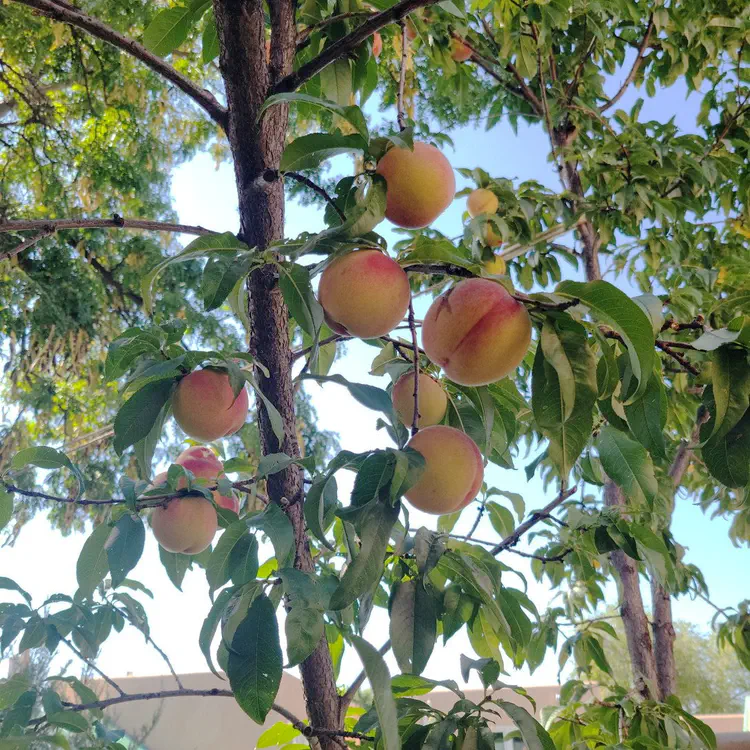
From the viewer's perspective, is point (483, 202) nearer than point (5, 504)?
No

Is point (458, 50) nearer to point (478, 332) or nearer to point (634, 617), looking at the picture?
point (634, 617)

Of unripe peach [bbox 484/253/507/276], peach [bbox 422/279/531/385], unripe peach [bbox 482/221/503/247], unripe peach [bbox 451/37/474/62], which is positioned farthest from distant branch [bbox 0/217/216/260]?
unripe peach [bbox 451/37/474/62]

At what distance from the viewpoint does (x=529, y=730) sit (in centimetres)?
51

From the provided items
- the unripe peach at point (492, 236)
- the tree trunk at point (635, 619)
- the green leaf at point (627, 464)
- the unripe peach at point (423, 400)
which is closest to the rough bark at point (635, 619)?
the tree trunk at point (635, 619)

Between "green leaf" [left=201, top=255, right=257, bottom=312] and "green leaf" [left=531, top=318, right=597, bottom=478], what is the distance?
0.67 ft

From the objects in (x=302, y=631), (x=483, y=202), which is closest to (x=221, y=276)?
(x=302, y=631)

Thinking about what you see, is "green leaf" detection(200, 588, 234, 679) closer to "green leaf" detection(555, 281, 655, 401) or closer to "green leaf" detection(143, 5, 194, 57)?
"green leaf" detection(555, 281, 655, 401)

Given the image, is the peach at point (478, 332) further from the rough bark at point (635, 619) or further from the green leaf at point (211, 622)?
the rough bark at point (635, 619)

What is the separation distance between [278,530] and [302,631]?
0.24ft

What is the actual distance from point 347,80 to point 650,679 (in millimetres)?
1297

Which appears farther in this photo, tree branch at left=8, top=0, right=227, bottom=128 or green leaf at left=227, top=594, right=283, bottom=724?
tree branch at left=8, top=0, right=227, bottom=128

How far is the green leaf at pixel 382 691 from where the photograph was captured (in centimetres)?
41

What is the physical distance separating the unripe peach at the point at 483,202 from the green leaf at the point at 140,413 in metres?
0.99

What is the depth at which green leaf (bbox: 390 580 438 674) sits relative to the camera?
1.82ft
